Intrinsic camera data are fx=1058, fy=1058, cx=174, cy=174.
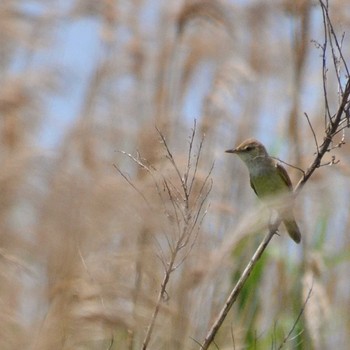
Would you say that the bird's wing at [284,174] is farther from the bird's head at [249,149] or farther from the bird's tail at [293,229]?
the bird's tail at [293,229]

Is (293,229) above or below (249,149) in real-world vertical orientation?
below

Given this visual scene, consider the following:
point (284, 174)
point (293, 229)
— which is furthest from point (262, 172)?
point (293, 229)

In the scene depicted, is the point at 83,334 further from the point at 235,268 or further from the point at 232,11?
the point at 232,11

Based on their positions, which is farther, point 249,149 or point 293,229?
point 249,149

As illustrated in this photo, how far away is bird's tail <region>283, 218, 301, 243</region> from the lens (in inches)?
160

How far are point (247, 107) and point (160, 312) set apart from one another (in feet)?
6.80

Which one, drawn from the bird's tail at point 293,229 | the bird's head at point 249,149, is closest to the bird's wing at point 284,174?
the bird's head at point 249,149

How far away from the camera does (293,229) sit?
4.09 meters

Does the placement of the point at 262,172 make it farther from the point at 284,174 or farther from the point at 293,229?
the point at 293,229

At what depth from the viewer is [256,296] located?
4082mm

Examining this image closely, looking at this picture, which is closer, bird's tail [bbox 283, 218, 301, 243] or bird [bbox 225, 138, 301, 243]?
bird's tail [bbox 283, 218, 301, 243]

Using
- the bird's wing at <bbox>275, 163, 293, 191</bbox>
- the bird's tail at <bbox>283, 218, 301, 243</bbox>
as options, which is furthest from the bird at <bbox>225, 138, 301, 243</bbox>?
the bird's tail at <bbox>283, 218, 301, 243</bbox>

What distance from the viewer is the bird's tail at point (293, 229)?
4070 mm

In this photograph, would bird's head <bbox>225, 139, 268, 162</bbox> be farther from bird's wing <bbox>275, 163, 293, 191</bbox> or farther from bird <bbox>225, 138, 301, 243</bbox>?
bird's wing <bbox>275, 163, 293, 191</bbox>
